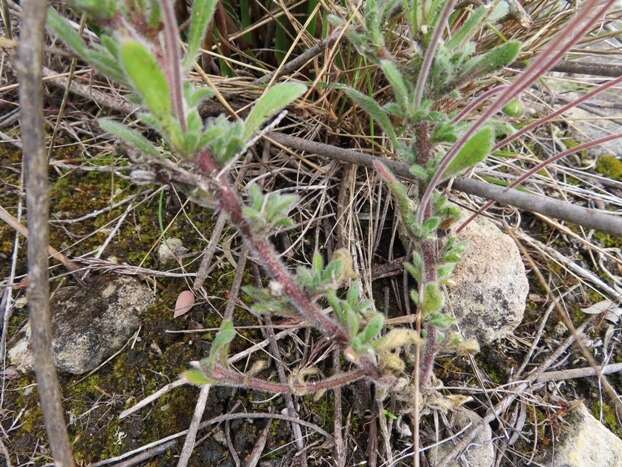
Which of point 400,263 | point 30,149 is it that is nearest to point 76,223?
point 30,149

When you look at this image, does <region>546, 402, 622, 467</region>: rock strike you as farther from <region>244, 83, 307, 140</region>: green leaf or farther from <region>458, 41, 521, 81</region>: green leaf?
<region>244, 83, 307, 140</region>: green leaf

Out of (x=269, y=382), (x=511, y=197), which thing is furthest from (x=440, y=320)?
(x=269, y=382)

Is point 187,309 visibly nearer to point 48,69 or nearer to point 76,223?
point 76,223

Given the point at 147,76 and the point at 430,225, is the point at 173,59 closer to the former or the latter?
the point at 147,76

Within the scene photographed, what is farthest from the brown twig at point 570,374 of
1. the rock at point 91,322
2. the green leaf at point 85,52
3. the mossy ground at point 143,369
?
the green leaf at point 85,52

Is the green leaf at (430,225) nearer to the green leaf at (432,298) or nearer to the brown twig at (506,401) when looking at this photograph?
the green leaf at (432,298)
